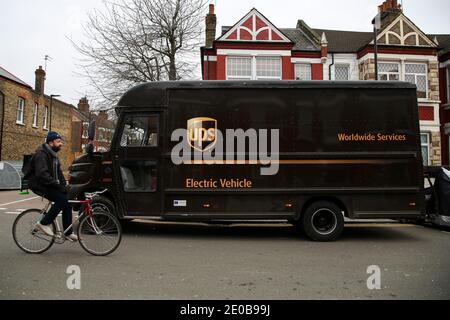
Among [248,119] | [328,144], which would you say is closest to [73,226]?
[248,119]

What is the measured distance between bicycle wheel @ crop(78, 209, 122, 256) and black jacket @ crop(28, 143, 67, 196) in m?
0.76

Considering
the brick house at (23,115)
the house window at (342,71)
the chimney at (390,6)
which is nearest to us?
the house window at (342,71)

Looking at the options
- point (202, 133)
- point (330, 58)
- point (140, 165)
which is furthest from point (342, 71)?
point (140, 165)

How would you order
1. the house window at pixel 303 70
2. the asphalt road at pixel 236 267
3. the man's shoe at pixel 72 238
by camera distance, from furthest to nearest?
the house window at pixel 303 70 < the man's shoe at pixel 72 238 < the asphalt road at pixel 236 267

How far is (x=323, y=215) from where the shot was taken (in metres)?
7.43

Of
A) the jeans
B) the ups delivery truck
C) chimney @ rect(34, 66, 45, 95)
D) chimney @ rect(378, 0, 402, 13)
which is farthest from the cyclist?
chimney @ rect(34, 66, 45, 95)

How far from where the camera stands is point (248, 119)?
7.38 meters

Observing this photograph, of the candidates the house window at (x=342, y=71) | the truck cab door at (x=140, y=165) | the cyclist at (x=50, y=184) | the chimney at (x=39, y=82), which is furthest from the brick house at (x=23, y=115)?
the cyclist at (x=50, y=184)

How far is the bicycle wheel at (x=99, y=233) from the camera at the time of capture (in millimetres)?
5977

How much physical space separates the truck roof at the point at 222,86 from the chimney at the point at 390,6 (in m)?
18.1

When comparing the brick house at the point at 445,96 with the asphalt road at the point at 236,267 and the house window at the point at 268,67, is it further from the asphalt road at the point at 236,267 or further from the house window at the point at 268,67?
the asphalt road at the point at 236,267

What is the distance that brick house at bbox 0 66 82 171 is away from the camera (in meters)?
27.0
